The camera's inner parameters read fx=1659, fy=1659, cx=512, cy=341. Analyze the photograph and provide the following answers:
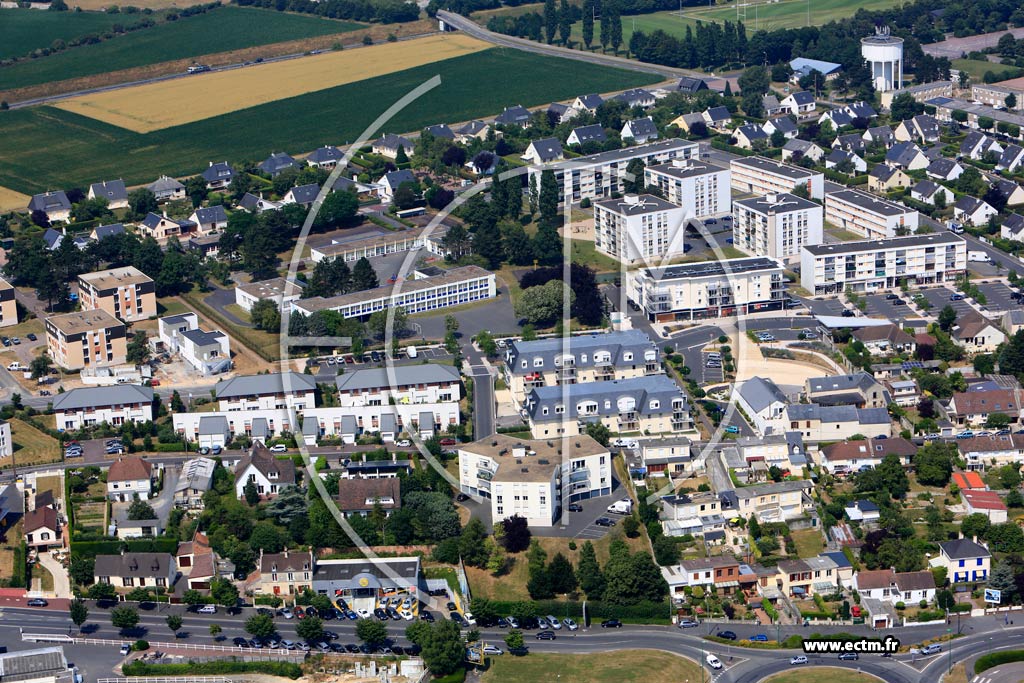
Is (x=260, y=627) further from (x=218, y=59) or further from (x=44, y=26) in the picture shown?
(x=44, y=26)

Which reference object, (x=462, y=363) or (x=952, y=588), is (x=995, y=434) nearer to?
(x=952, y=588)

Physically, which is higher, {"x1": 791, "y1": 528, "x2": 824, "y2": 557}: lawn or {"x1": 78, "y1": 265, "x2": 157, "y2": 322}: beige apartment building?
{"x1": 78, "y1": 265, "x2": 157, "y2": 322}: beige apartment building

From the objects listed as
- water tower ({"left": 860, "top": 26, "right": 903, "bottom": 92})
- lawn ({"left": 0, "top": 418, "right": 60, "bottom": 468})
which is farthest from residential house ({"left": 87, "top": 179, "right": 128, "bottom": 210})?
water tower ({"left": 860, "top": 26, "right": 903, "bottom": 92})

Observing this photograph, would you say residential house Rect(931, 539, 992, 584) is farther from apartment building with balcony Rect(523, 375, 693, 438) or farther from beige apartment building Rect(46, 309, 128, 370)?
beige apartment building Rect(46, 309, 128, 370)

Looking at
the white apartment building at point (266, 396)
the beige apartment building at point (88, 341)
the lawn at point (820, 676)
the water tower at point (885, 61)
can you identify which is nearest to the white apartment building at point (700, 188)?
the water tower at point (885, 61)

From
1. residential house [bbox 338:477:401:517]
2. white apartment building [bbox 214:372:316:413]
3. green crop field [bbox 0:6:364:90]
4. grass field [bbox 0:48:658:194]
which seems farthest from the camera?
green crop field [bbox 0:6:364:90]

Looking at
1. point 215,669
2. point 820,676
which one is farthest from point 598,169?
point 215,669
